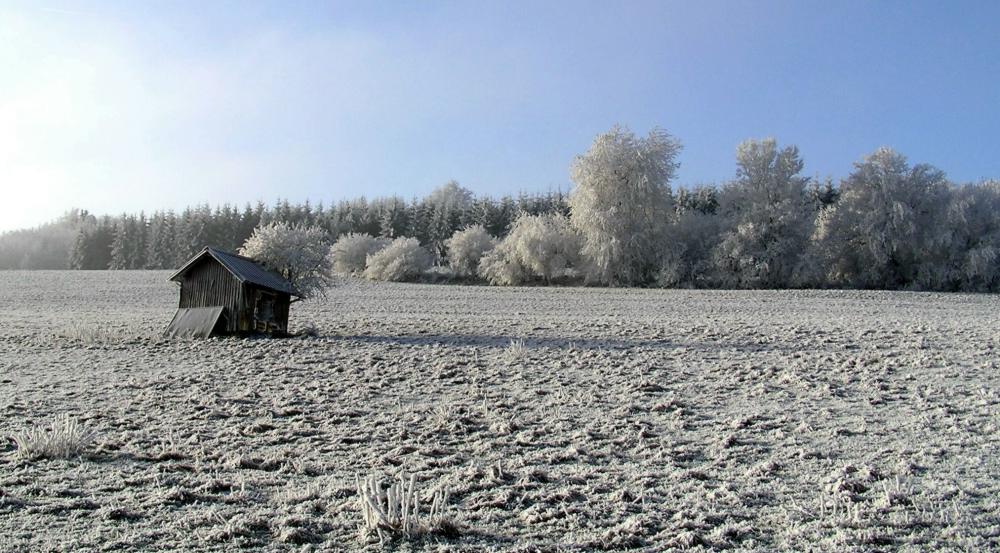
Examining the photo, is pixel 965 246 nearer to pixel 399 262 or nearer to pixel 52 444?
pixel 399 262

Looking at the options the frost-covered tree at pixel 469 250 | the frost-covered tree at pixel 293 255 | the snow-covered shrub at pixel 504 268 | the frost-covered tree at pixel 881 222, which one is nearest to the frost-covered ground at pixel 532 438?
the frost-covered tree at pixel 293 255

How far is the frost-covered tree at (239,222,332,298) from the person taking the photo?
106 ft

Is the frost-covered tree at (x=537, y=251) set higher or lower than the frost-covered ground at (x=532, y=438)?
higher

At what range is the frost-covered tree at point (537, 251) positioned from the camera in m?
56.0

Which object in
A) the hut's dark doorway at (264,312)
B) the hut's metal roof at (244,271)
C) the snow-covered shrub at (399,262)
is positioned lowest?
the hut's dark doorway at (264,312)

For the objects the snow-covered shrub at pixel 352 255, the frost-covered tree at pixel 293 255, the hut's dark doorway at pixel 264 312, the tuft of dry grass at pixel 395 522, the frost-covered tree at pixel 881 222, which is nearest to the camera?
the tuft of dry grass at pixel 395 522

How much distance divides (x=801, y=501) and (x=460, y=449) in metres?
4.70

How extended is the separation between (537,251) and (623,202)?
320 inches

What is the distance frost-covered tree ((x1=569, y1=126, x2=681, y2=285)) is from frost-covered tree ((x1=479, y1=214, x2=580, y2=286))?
7.94 feet

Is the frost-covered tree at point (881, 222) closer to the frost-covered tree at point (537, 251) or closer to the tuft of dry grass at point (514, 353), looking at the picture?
the frost-covered tree at point (537, 251)

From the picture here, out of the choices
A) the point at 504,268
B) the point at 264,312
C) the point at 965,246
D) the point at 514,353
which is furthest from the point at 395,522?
the point at 965,246

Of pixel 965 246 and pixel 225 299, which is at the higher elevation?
pixel 965 246

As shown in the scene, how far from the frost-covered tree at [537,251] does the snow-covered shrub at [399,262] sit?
9.19 metres

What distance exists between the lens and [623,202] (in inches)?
2069
